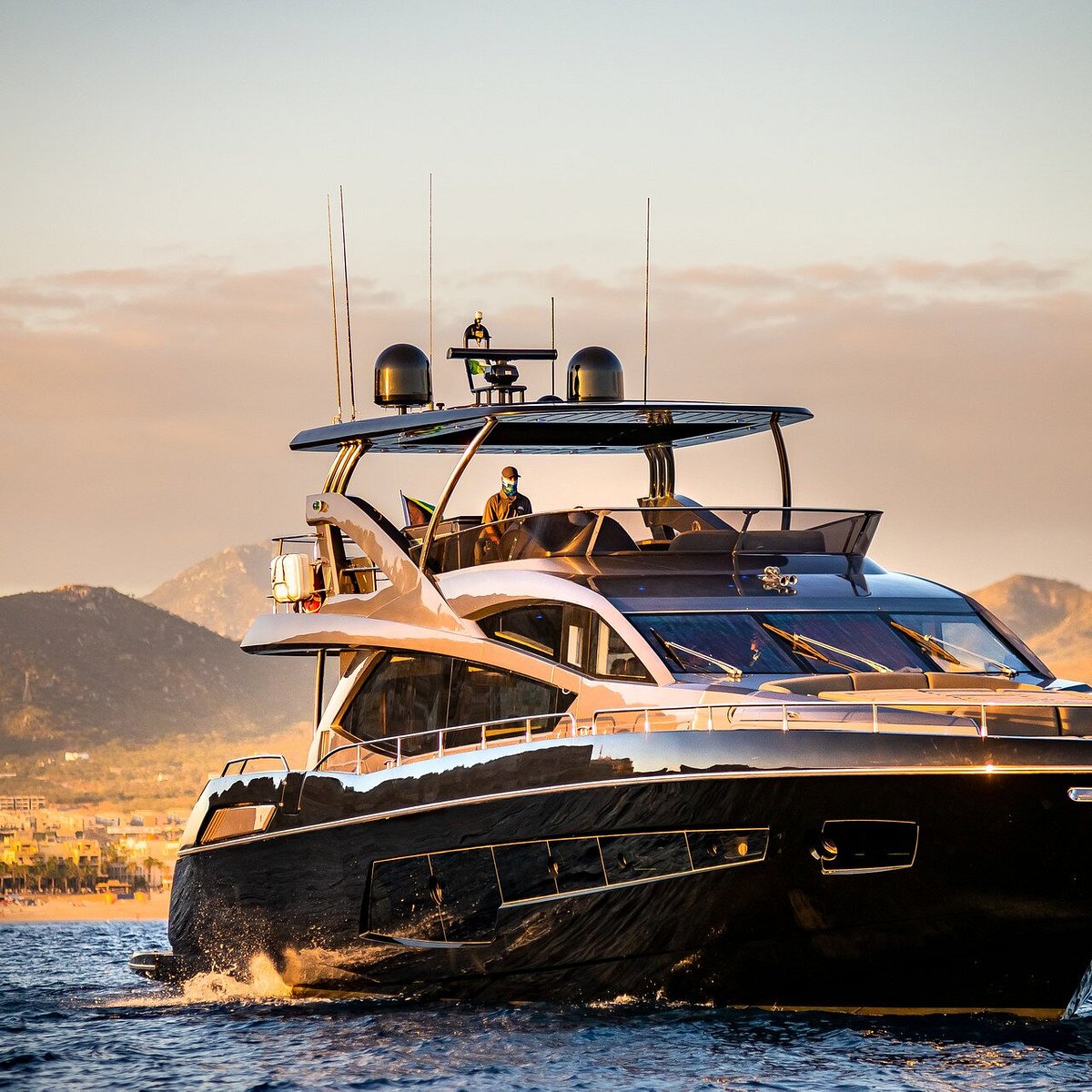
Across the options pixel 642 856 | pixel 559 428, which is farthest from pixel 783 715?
pixel 559 428

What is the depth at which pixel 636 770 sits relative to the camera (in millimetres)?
14164

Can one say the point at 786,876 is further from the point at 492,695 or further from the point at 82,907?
the point at 82,907

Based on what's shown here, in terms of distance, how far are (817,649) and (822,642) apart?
10cm

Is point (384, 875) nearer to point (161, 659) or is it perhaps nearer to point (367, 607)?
point (367, 607)

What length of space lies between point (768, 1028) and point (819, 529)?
4.80 metres

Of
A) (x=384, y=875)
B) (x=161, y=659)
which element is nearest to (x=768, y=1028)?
(x=384, y=875)

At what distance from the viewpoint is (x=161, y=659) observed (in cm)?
19550

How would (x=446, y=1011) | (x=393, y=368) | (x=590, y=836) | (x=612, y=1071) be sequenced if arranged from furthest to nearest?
1. (x=393, y=368)
2. (x=446, y=1011)
3. (x=590, y=836)
4. (x=612, y=1071)

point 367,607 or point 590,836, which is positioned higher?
point 367,607

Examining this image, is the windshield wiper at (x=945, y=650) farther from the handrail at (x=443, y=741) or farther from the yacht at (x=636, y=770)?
the handrail at (x=443, y=741)

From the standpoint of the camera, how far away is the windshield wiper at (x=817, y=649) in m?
15.7

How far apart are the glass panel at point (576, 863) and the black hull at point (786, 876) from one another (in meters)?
0.04

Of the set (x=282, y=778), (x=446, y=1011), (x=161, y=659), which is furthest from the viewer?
(x=161, y=659)

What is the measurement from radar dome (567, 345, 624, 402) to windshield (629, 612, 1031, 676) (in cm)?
458
